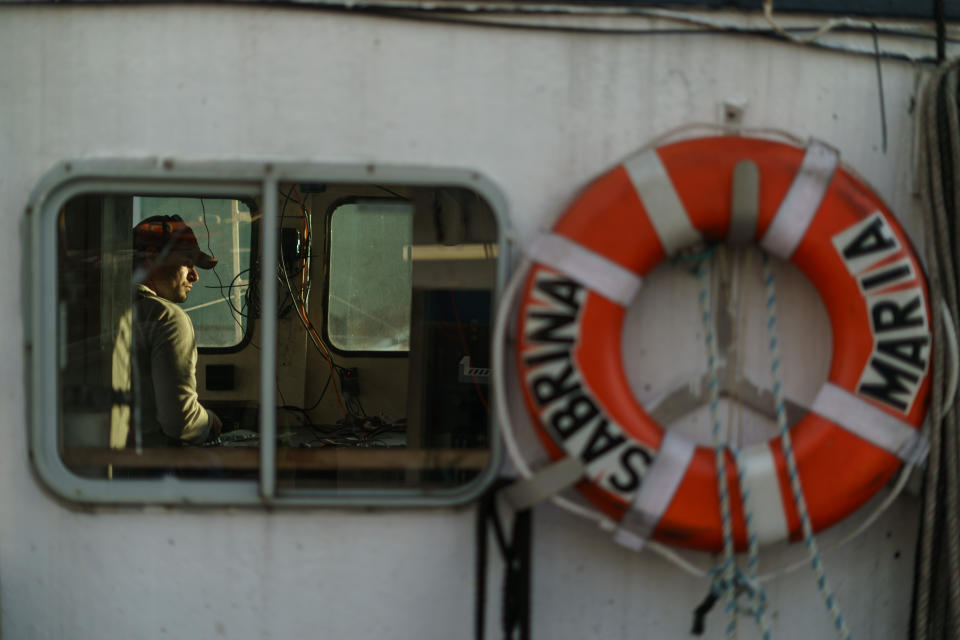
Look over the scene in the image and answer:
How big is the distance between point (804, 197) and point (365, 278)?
2462 millimetres

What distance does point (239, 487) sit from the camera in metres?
1.79

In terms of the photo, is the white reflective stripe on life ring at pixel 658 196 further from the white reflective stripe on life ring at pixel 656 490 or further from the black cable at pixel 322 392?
the black cable at pixel 322 392

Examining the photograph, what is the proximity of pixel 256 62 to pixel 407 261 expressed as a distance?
6.89ft

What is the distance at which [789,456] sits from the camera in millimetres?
1672

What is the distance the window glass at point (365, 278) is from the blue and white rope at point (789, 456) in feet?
7.45

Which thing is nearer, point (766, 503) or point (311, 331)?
point (766, 503)

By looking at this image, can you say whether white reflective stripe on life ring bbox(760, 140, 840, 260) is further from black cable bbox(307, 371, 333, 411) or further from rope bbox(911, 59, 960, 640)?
black cable bbox(307, 371, 333, 411)

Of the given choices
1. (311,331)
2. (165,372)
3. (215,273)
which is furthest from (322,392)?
(165,372)

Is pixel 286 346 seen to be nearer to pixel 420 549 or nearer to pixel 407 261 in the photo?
pixel 407 261

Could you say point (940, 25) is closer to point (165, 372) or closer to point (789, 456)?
point (789, 456)

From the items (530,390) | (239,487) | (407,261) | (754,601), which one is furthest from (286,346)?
(754,601)

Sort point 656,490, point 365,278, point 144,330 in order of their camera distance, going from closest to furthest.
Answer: point 656,490 → point 144,330 → point 365,278

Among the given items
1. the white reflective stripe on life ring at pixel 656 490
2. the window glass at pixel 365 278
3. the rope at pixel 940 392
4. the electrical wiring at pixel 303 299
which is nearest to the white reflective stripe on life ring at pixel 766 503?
the white reflective stripe on life ring at pixel 656 490

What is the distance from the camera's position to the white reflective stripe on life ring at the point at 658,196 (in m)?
1.69
